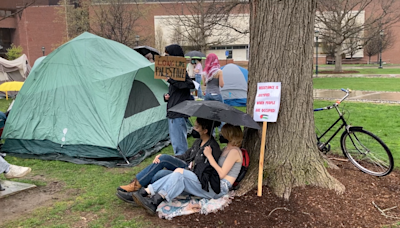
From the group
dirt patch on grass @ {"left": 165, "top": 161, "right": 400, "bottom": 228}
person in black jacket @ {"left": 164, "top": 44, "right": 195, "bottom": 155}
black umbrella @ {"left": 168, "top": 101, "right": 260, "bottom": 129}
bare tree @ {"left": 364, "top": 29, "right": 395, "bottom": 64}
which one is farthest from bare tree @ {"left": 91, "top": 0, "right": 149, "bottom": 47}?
bare tree @ {"left": 364, "top": 29, "right": 395, "bottom": 64}

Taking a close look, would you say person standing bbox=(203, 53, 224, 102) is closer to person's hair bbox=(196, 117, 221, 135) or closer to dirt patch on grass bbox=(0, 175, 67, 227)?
person's hair bbox=(196, 117, 221, 135)

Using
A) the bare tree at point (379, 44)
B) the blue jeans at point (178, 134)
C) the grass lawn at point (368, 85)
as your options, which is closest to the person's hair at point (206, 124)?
the blue jeans at point (178, 134)

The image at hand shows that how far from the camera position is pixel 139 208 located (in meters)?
3.69

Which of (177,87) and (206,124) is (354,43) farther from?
(206,124)

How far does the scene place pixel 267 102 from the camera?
363cm

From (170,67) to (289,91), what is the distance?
6.12 feet

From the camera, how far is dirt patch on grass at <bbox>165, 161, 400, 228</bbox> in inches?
123

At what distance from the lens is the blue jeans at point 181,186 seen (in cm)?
327

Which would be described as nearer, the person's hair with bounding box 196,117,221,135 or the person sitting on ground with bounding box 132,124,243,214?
the person sitting on ground with bounding box 132,124,243,214

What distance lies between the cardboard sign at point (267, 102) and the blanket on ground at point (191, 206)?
3.18ft

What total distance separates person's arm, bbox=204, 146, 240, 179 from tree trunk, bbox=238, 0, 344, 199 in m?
0.35

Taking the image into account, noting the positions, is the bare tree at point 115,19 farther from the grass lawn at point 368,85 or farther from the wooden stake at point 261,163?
the wooden stake at point 261,163

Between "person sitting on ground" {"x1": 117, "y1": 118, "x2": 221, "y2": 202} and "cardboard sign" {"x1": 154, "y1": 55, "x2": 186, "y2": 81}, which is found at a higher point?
"cardboard sign" {"x1": 154, "y1": 55, "x2": 186, "y2": 81}

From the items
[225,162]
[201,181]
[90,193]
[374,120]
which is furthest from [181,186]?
[374,120]
